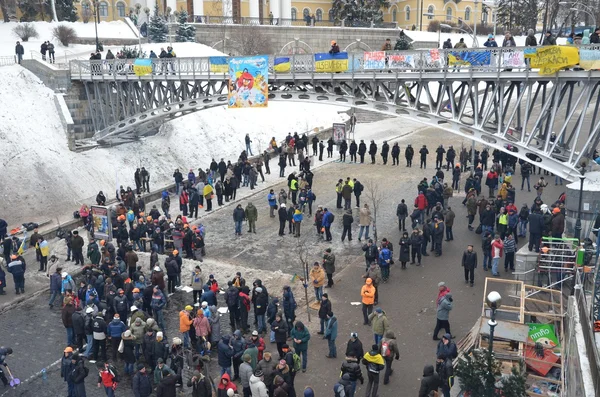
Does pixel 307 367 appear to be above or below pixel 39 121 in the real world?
below

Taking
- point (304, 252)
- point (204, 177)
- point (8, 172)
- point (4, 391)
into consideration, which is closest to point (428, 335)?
point (304, 252)

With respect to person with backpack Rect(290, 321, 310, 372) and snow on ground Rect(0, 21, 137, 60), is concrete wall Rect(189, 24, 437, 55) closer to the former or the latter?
snow on ground Rect(0, 21, 137, 60)

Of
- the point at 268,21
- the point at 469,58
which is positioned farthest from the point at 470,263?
the point at 268,21

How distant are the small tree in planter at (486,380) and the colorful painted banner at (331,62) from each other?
16478 mm

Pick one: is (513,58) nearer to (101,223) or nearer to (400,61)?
(400,61)

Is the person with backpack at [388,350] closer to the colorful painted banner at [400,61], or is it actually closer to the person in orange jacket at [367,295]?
the person in orange jacket at [367,295]

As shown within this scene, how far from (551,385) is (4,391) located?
36.6 feet

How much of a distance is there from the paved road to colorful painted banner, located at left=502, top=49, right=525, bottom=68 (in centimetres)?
578

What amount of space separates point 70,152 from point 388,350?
2314 cm

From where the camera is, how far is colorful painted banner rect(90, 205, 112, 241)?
21.6 meters

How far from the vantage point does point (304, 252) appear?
20922 mm

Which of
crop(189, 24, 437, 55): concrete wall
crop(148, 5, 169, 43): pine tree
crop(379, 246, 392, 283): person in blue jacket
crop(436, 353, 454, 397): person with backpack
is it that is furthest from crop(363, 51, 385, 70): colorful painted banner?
crop(189, 24, 437, 55): concrete wall

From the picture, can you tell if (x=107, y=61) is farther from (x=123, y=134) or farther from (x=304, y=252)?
(x=304, y=252)

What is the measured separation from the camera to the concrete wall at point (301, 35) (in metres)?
53.8
